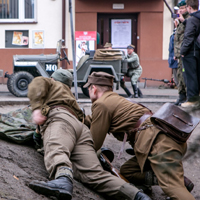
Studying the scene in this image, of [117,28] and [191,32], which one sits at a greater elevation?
[117,28]

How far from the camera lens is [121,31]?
48.8 feet

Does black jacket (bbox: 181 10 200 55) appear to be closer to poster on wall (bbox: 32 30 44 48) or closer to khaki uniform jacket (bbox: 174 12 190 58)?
khaki uniform jacket (bbox: 174 12 190 58)

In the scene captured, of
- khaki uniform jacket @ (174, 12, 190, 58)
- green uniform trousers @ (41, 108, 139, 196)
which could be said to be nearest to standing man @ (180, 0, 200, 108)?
khaki uniform jacket @ (174, 12, 190, 58)

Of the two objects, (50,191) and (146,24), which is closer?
(50,191)

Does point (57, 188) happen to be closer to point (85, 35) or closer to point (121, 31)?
point (85, 35)

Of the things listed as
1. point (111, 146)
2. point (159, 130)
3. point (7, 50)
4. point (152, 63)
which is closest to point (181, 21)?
point (111, 146)

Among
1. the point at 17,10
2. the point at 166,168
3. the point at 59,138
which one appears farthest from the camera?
the point at 17,10

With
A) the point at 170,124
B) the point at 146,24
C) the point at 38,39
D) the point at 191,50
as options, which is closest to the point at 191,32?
the point at 191,50

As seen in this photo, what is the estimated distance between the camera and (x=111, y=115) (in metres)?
3.79

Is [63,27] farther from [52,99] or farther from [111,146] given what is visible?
[52,99]

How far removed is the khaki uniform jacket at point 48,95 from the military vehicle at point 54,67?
6171 millimetres

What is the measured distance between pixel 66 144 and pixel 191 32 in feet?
12.9

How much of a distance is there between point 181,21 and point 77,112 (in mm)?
4044

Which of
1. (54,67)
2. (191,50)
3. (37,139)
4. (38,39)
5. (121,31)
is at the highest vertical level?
(121,31)
